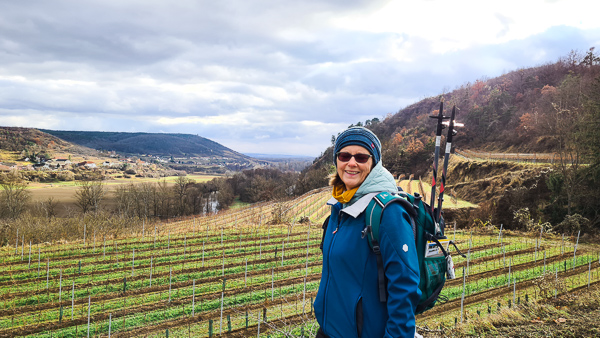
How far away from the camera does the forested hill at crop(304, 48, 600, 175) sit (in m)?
23.1

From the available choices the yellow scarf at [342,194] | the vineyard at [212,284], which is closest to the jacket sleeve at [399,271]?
the yellow scarf at [342,194]

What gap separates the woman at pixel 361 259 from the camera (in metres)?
1.97

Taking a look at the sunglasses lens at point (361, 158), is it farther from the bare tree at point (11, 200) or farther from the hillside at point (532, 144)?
the bare tree at point (11, 200)

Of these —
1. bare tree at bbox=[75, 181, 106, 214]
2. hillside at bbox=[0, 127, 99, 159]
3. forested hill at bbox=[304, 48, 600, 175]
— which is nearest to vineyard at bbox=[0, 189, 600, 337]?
forested hill at bbox=[304, 48, 600, 175]

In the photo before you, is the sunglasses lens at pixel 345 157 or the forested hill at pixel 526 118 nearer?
the sunglasses lens at pixel 345 157

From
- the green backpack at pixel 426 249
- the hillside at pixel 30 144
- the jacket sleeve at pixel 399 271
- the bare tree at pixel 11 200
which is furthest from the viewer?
the hillside at pixel 30 144

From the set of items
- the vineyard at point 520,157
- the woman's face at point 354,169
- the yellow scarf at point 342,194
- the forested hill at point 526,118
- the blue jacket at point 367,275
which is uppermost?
the forested hill at point 526,118

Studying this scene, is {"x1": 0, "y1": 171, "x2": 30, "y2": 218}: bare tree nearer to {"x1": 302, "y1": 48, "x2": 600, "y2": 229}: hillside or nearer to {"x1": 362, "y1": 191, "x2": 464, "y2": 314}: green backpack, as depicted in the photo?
{"x1": 302, "y1": 48, "x2": 600, "y2": 229}: hillside

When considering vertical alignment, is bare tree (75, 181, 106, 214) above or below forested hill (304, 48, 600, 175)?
below

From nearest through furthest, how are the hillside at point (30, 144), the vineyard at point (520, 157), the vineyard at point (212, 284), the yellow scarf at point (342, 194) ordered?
the yellow scarf at point (342, 194)
the vineyard at point (212, 284)
the vineyard at point (520, 157)
the hillside at point (30, 144)

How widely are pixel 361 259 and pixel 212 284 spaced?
1223cm

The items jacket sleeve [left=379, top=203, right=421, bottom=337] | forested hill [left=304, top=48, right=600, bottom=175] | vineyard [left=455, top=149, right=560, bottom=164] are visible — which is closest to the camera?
jacket sleeve [left=379, top=203, right=421, bottom=337]

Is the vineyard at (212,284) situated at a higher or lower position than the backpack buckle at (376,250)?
lower

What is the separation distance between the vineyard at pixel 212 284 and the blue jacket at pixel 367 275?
3957mm
